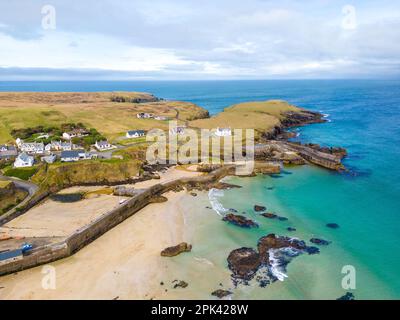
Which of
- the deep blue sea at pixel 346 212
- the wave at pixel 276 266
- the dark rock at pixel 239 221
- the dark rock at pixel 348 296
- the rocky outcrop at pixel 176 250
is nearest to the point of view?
the dark rock at pixel 348 296

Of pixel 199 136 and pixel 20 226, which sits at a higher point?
pixel 199 136

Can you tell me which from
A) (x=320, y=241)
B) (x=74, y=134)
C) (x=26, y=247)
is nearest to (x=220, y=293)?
(x=320, y=241)

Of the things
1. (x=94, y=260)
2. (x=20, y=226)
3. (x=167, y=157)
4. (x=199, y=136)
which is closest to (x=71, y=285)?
(x=94, y=260)

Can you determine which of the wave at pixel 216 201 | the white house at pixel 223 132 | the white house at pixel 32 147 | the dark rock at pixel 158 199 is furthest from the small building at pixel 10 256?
the white house at pixel 223 132

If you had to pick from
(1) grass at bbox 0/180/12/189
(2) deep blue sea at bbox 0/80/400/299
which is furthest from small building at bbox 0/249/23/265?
(2) deep blue sea at bbox 0/80/400/299

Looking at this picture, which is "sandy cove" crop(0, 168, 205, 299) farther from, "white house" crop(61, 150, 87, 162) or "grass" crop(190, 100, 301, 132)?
"grass" crop(190, 100, 301, 132)

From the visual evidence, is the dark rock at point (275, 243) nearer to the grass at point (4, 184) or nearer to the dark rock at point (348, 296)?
the dark rock at point (348, 296)

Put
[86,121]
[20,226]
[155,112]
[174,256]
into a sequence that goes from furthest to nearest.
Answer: [155,112] < [86,121] < [20,226] < [174,256]
